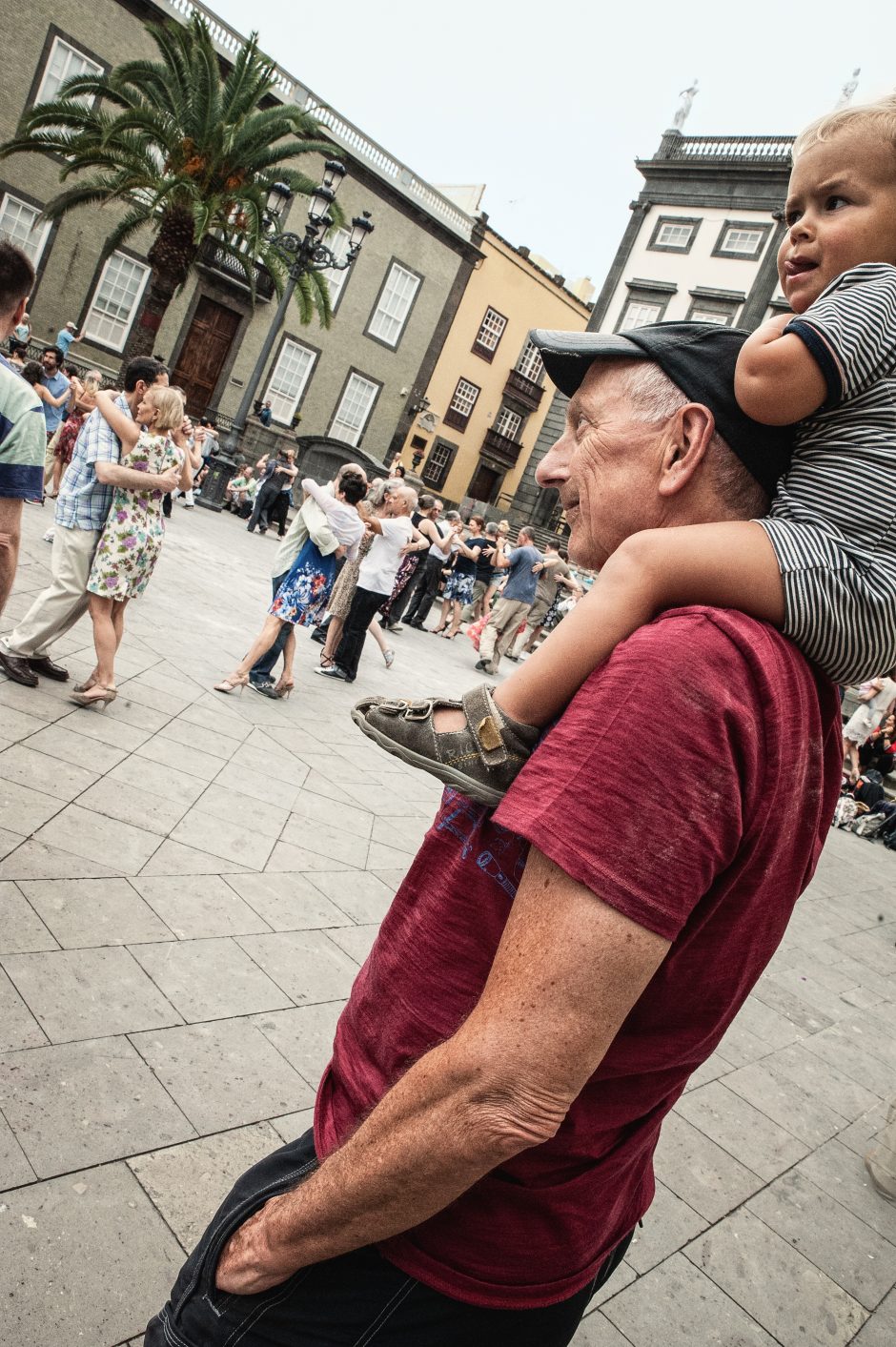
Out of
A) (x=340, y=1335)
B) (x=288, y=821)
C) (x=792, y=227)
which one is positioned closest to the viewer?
(x=340, y=1335)

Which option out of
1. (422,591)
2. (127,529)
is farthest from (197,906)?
(422,591)

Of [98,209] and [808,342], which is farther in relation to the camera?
[98,209]

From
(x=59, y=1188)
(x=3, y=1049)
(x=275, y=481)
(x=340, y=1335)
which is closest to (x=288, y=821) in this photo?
(x=3, y=1049)

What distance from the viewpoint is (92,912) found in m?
3.48

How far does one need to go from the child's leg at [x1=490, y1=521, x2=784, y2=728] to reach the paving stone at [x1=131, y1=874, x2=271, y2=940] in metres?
2.85

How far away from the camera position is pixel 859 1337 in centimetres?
291

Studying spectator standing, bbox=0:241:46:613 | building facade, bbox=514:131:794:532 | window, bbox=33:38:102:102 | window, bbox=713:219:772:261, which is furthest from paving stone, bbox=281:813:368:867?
window, bbox=713:219:772:261

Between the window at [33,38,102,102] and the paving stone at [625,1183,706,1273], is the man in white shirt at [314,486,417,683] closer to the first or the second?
the paving stone at [625,1183,706,1273]

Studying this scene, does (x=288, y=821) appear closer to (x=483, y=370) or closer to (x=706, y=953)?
(x=706, y=953)

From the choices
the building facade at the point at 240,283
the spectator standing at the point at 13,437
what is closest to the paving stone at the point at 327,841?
the spectator standing at the point at 13,437

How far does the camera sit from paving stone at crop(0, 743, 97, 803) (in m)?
4.29

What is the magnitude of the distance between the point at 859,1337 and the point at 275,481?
1663 cm

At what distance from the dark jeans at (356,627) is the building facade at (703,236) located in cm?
2255

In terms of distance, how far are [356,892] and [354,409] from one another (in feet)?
94.0
